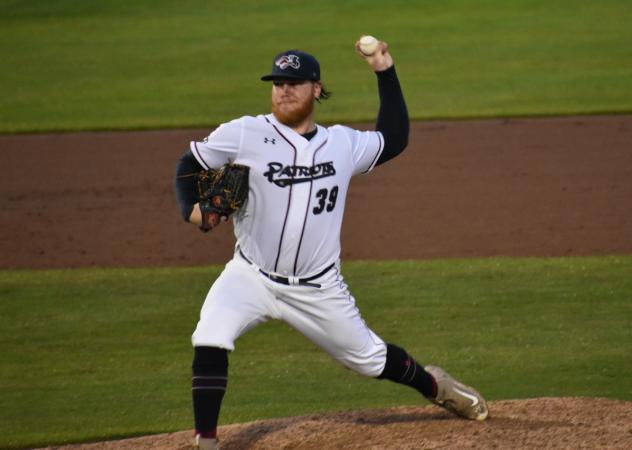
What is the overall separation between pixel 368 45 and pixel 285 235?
0.93 m

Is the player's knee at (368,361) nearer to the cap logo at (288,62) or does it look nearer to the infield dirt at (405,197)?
the cap logo at (288,62)

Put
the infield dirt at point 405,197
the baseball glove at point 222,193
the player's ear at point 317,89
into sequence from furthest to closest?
the infield dirt at point 405,197 → the player's ear at point 317,89 → the baseball glove at point 222,193

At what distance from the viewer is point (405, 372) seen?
5.91 m

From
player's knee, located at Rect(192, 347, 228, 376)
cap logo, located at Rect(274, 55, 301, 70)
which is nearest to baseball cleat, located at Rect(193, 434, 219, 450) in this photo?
player's knee, located at Rect(192, 347, 228, 376)

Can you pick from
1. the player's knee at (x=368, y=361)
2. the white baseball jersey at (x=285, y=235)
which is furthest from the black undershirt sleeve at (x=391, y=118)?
the player's knee at (x=368, y=361)

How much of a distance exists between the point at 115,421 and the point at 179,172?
1892 mm

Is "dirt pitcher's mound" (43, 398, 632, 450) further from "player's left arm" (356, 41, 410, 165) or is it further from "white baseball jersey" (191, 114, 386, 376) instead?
"player's left arm" (356, 41, 410, 165)

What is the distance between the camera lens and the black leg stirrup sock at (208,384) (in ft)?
17.8

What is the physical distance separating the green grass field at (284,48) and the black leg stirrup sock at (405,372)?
8.60 m

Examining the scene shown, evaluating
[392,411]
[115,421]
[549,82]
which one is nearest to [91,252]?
[115,421]

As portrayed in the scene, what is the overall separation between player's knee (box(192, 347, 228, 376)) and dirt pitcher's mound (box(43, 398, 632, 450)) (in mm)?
494

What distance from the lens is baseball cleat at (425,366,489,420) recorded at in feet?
19.7

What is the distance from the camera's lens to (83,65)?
59.9 feet

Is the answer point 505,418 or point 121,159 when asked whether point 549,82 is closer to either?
point 121,159
